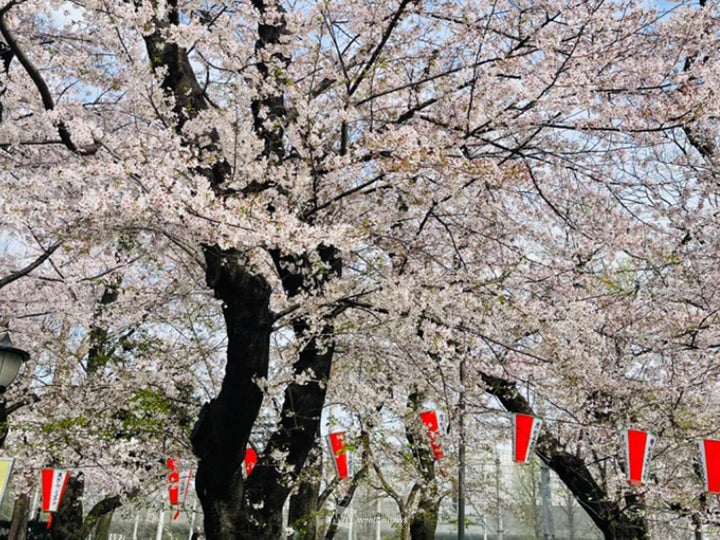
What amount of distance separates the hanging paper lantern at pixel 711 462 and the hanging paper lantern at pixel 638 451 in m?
0.58

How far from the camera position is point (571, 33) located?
5.46m

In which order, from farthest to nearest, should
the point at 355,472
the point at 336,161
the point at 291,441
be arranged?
the point at 355,472, the point at 291,441, the point at 336,161

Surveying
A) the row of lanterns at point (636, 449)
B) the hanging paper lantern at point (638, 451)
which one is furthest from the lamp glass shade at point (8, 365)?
the hanging paper lantern at point (638, 451)

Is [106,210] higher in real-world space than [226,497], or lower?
higher

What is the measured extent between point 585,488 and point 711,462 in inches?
64.7

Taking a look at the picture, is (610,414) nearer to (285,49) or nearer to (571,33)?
(571,33)

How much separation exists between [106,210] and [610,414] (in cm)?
736

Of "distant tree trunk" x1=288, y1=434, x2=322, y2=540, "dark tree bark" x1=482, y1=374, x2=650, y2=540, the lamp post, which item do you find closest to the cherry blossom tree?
"dark tree bark" x1=482, y1=374, x2=650, y2=540

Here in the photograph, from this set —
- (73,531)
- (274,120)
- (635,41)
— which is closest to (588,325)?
(635,41)

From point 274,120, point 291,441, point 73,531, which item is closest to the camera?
point 274,120

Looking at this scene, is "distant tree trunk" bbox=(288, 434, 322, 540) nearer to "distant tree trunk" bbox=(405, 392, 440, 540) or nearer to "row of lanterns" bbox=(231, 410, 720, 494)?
"distant tree trunk" bbox=(405, 392, 440, 540)

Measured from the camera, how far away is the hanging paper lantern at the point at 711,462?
738cm

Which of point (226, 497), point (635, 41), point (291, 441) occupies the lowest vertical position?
point (226, 497)

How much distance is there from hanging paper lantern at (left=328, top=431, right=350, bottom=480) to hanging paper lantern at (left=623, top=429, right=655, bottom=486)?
10.7ft
